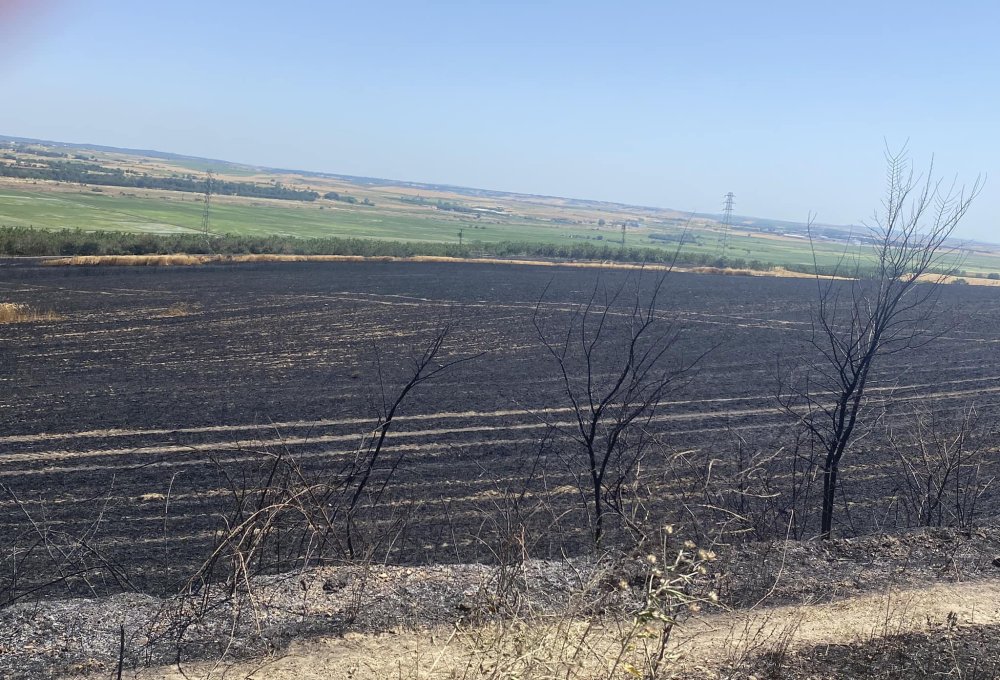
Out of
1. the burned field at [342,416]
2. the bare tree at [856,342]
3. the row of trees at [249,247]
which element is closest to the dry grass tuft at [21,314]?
the burned field at [342,416]

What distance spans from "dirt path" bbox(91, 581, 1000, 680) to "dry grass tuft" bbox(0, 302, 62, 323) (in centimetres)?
2336

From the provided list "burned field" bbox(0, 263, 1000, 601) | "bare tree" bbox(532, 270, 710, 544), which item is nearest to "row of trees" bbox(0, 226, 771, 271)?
"burned field" bbox(0, 263, 1000, 601)

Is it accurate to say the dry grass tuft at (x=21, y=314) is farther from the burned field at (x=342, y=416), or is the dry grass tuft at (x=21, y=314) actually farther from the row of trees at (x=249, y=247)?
the row of trees at (x=249, y=247)

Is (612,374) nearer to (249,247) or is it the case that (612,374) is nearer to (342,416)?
(342,416)

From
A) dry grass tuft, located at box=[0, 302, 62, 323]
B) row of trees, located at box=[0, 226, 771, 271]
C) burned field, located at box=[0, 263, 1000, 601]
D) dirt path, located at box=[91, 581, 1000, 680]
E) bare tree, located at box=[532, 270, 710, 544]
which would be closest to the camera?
dirt path, located at box=[91, 581, 1000, 680]

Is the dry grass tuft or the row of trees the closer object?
the dry grass tuft

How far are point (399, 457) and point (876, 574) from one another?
Answer: 8770 millimetres

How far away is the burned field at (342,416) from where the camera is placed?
33.0 ft

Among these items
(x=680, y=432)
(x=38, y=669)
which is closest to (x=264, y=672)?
(x=38, y=669)

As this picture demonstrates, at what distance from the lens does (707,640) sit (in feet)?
17.5

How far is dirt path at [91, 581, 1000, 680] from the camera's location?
15.8 feet

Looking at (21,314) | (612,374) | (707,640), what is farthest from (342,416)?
(21,314)

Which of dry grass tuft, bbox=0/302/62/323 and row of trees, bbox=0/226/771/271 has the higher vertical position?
row of trees, bbox=0/226/771/271

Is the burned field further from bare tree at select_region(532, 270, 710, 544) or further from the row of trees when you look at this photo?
the row of trees
